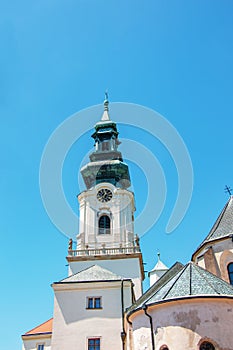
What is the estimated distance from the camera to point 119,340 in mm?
21984

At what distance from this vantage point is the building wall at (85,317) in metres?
22.2

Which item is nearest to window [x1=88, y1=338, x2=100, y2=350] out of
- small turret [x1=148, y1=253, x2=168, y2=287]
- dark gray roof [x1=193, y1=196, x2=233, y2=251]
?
dark gray roof [x1=193, y1=196, x2=233, y2=251]

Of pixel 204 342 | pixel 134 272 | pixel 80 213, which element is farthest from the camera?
pixel 80 213

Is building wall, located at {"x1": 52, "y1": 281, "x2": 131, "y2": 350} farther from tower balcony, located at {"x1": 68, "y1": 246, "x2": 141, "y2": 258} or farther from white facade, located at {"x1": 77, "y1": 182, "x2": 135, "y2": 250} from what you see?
white facade, located at {"x1": 77, "y1": 182, "x2": 135, "y2": 250}

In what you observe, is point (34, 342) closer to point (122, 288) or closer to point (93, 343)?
point (93, 343)

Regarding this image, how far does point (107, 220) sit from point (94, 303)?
507 inches

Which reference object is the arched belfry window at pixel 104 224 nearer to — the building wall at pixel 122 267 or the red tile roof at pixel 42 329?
the building wall at pixel 122 267

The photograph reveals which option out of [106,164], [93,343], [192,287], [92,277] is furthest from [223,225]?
[106,164]

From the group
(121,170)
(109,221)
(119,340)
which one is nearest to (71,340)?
(119,340)

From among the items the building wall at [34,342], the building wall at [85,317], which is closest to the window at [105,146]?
the building wall at [34,342]

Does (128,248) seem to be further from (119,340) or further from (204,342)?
(204,342)

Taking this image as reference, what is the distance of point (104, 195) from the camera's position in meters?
36.8

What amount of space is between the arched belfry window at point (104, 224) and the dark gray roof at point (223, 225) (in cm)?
1317

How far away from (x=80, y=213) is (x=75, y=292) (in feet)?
44.1
